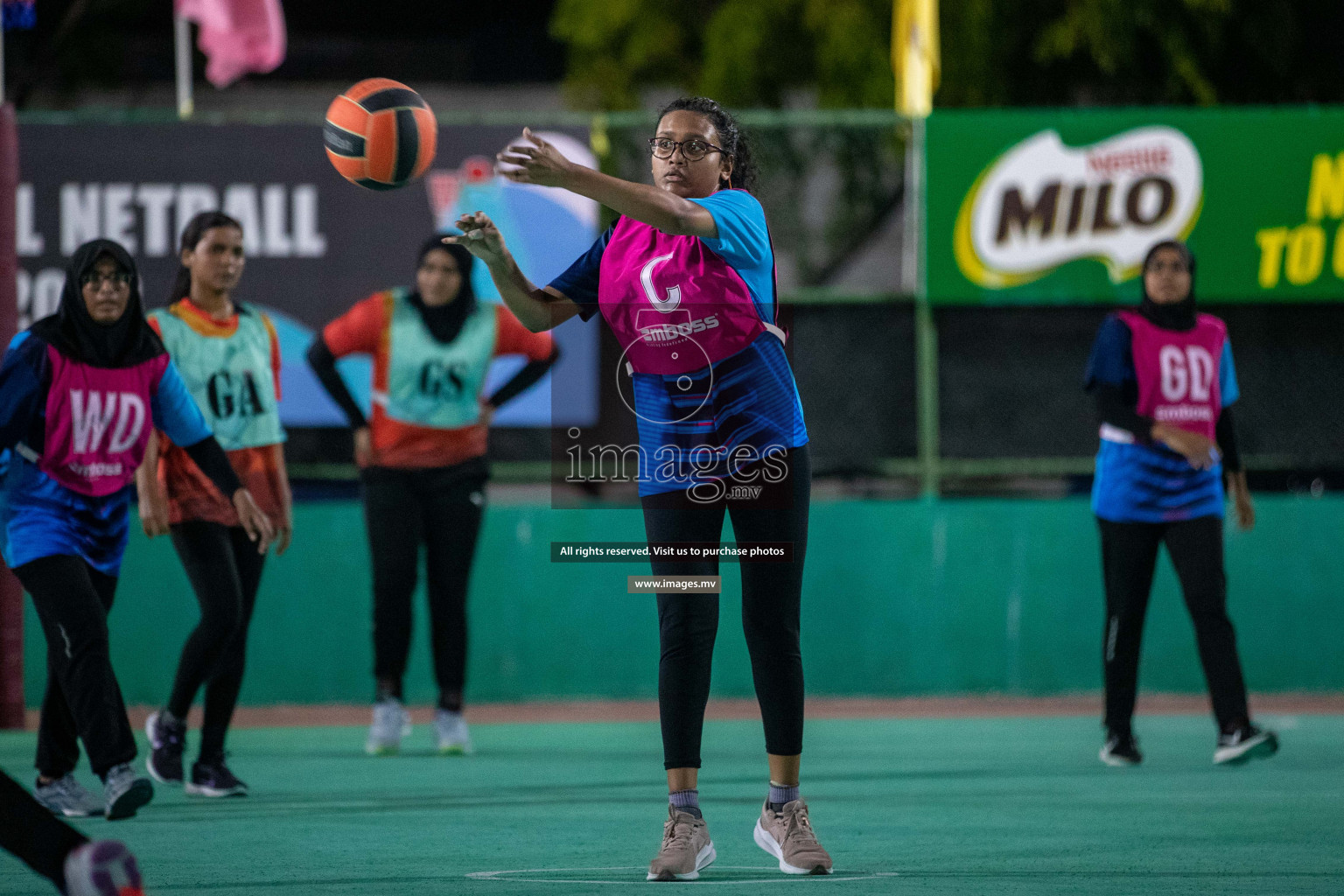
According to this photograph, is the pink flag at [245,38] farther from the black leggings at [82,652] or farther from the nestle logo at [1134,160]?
the black leggings at [82,652]

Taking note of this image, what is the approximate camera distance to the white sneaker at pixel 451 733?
27.5 ft

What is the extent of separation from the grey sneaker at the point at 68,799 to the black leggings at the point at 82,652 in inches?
14.7

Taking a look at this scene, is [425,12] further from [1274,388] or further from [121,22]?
[1274,388]

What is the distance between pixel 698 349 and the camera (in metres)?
4.75

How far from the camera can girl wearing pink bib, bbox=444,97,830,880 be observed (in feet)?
15.5

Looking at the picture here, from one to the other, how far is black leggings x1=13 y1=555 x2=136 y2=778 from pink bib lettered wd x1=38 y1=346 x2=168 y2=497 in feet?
1.00

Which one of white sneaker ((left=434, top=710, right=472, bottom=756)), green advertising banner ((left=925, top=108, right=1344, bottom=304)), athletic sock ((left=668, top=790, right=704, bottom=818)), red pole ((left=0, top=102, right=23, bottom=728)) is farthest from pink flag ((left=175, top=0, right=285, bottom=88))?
athletic sock ((left=668, top=790, right=704, bottom=818))

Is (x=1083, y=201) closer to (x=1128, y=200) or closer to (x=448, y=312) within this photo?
(x=1128, y=200)

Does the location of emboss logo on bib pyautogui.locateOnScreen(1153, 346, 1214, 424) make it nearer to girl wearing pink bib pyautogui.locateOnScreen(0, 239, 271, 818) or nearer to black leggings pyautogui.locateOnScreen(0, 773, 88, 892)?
girl wearing pink bib pyautogui.locateOnScreen(0, 239, 271, 818)

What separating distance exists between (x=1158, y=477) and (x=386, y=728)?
3729mm

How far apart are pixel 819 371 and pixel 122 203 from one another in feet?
14.3

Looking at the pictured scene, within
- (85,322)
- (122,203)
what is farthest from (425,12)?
(85,322)

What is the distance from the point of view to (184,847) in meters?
5.48

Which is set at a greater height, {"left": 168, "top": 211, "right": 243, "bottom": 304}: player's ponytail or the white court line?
{"left": 168, "top": 211, "right": 243, "bottom": 304}: player's ponytail
